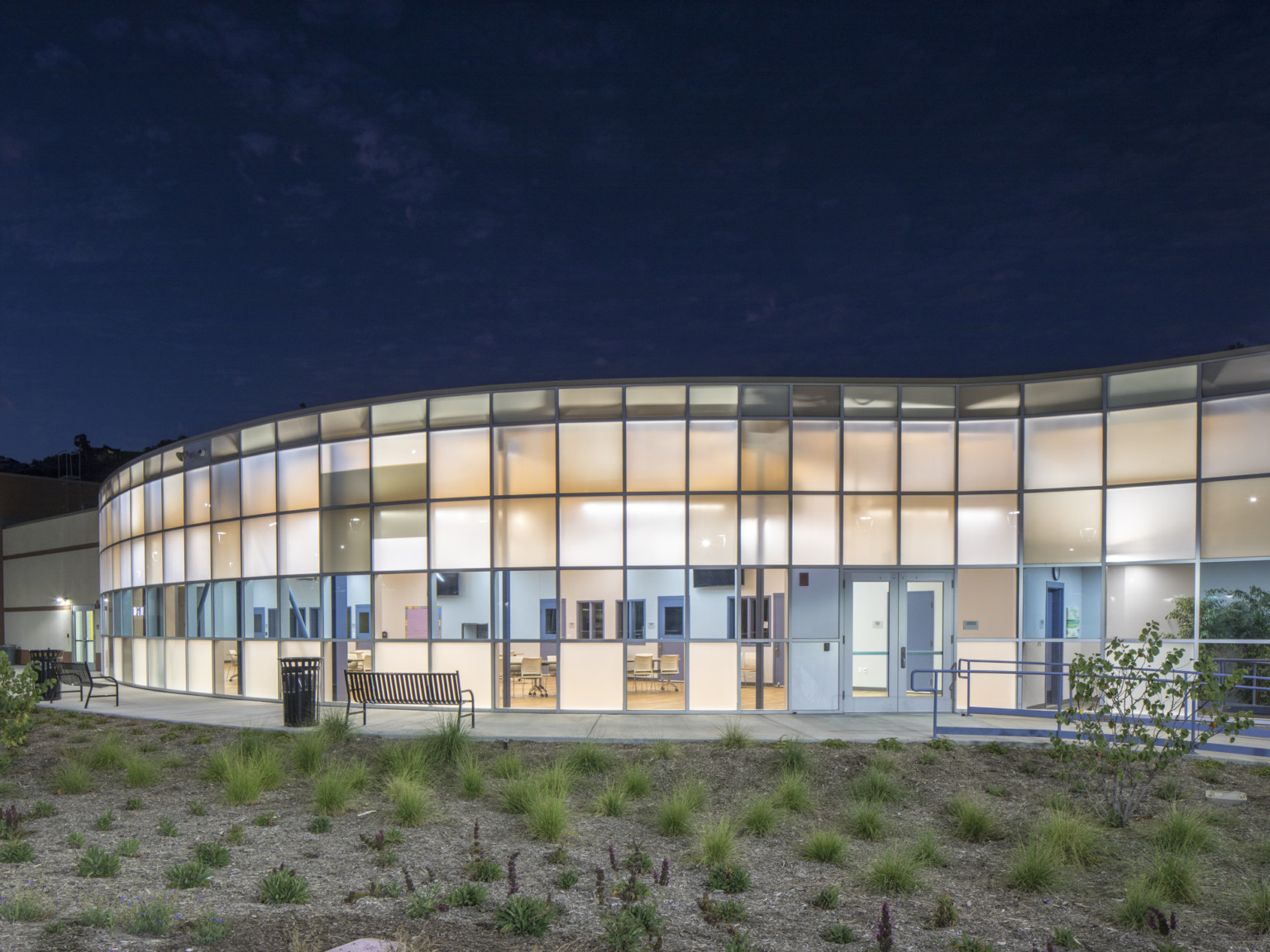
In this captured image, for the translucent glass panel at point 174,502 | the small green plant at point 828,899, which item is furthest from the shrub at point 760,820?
the translucent glass panel at point 174,502

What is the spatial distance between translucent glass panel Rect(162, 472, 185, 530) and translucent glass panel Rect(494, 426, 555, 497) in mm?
8926

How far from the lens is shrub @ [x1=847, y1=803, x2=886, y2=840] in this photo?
7.56 meters

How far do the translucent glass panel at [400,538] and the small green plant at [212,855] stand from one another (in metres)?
8.73

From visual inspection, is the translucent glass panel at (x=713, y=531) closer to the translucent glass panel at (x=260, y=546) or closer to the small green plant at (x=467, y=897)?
the translucent glass panel at (x=260, y=546)

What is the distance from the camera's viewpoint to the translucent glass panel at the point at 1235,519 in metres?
12.7

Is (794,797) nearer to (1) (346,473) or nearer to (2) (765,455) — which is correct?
(2) (765,455)

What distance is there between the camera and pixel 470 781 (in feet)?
29.2

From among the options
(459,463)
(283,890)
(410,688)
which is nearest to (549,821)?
(283,890)

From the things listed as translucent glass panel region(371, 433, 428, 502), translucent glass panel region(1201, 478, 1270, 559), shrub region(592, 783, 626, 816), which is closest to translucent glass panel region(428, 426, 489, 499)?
translucent glass panel region(371, 433, 428, 502)

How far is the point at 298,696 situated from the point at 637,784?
7115 mm

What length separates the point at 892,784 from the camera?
28.8ft

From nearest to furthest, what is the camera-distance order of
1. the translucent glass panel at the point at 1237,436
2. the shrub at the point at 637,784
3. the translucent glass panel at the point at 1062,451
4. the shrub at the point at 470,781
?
the shrub at the point at 637,784 < the shrub at the point at 470,781 < the translucent glass panel at the point at 1237,436 < the translucent glass panel at the point at 1062,451

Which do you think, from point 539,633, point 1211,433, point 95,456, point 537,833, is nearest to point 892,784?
point 537,833

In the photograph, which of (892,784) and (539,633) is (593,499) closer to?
(539,633)
